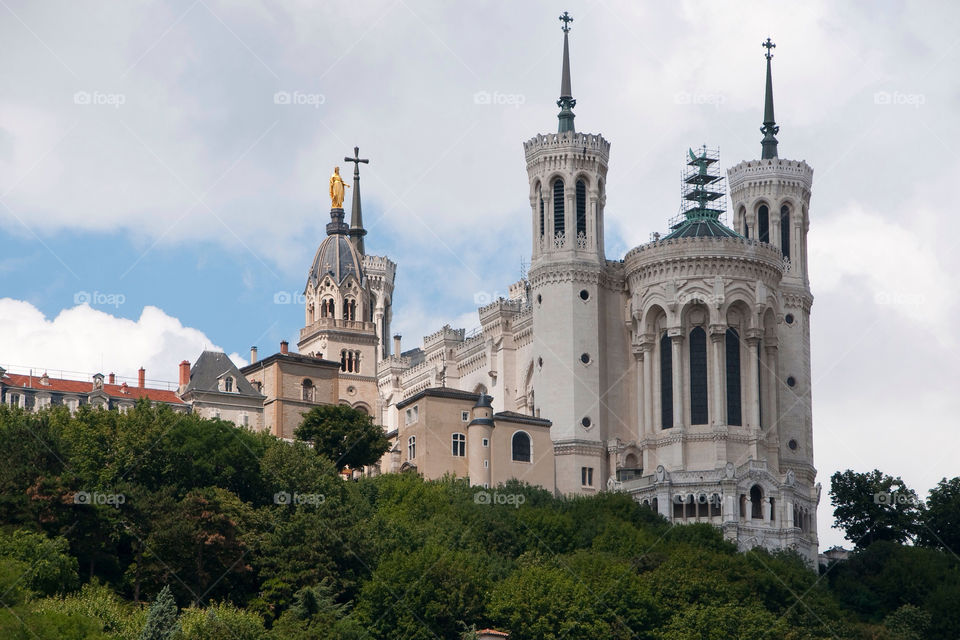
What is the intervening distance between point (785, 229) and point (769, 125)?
314 inches

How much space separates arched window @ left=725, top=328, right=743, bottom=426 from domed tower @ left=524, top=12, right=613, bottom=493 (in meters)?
7.61


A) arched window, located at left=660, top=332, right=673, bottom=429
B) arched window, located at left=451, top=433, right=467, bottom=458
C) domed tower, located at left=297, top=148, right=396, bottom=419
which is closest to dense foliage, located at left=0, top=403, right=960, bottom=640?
arched window, located at left=451, top=433, right=467, bottom=458

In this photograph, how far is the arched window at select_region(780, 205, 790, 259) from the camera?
11881 cm

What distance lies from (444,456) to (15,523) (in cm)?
2994

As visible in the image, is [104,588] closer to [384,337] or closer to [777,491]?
[777,491]

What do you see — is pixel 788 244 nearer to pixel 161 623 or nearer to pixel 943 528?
pixel 943 528

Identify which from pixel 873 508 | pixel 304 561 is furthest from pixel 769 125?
pixel 304 561

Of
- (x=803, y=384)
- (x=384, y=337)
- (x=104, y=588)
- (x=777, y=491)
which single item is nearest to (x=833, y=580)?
(x=777, y=491)

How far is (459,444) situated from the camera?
105 metres

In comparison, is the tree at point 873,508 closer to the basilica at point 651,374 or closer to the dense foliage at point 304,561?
the basilica at point 651,374

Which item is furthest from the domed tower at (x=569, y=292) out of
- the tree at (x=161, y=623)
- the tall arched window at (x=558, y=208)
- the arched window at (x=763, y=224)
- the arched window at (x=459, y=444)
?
the tree at (x=161, y=623)

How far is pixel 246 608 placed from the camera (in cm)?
8056

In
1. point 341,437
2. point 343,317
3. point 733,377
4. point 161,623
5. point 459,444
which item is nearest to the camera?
point 161,623

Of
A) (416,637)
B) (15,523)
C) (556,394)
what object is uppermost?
(556,394)
